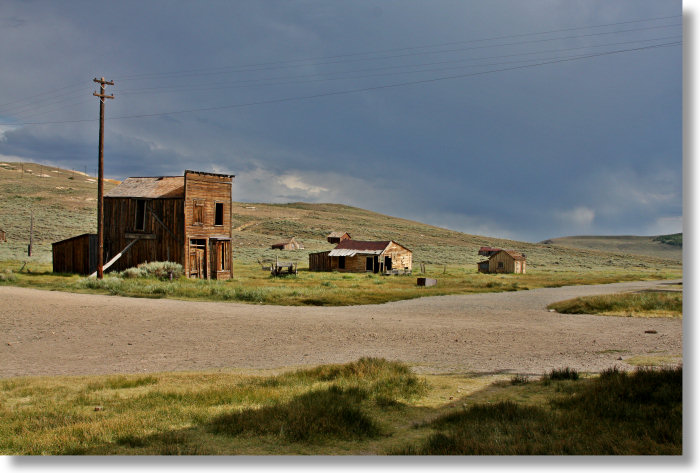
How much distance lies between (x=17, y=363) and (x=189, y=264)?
79.3 feet

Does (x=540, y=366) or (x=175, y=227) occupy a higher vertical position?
(x=175, y=227)

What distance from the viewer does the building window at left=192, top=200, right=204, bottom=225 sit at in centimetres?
3497

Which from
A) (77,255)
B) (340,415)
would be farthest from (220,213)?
(340,415)

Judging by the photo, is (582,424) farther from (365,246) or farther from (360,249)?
(365,246)

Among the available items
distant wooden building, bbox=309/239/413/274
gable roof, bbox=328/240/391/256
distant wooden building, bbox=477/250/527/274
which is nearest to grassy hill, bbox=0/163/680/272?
distant wooden building, bbox=309/239/413/274

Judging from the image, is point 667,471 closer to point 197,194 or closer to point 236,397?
point 236,397

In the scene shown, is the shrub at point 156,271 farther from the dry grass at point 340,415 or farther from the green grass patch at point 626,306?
the dry grass at point 340,415

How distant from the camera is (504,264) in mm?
60312

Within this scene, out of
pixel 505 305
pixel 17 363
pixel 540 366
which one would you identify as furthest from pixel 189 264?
pixel 540 366

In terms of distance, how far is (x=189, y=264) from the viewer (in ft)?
113

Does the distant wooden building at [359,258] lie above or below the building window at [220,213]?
below

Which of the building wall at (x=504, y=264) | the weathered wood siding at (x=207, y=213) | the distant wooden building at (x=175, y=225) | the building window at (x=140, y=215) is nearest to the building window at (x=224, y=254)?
the distant wooden building at (x=175, y=225)

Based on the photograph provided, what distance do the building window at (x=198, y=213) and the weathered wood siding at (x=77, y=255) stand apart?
648 centimetres

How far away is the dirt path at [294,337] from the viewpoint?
35.0 feet
